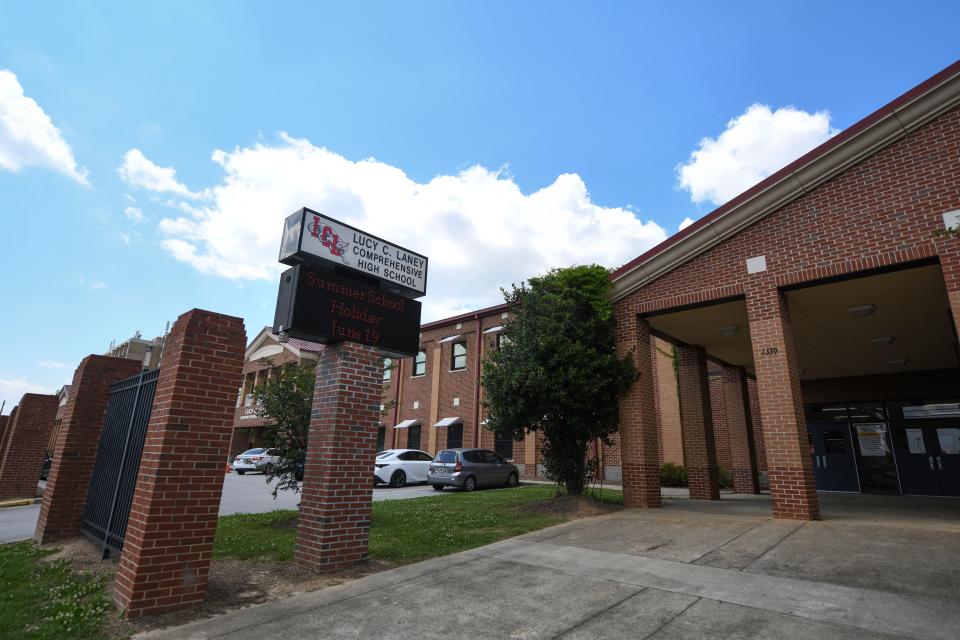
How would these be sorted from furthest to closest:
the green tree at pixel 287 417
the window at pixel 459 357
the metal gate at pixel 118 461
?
the window at pixel 459 357 → the green tree at pixel 287 417 → the metal gate at pixel 118 461

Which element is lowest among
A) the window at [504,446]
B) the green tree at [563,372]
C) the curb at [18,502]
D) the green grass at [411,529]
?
the curb at [18,502]

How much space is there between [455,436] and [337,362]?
20396 millimetres

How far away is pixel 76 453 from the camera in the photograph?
755cm

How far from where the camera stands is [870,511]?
9984 millimetres

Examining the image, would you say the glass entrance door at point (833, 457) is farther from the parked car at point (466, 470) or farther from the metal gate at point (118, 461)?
the metal gate at point (118, 461)

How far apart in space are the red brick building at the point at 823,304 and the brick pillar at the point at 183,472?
26.3ft

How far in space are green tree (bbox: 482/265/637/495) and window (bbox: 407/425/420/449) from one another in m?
17.2

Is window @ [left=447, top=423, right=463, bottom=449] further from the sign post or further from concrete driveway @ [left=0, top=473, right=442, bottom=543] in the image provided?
the sign post

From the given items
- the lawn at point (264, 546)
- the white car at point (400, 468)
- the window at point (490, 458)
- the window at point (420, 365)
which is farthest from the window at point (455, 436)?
the lawn at point (264, 546)

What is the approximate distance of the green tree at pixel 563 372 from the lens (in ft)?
33.9

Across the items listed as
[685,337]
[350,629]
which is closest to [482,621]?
[350,629]

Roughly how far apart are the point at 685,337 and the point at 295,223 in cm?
1060

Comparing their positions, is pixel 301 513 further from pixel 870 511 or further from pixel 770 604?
pixel 870 511

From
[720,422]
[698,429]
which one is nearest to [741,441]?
[698,429]
